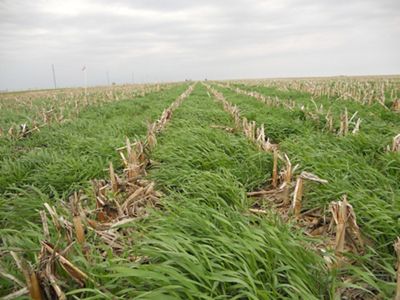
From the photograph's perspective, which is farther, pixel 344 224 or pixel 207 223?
pixel 207 223

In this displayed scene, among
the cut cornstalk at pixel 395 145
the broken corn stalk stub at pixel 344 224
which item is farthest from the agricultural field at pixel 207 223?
the cut cornstalk at pixel 395 145

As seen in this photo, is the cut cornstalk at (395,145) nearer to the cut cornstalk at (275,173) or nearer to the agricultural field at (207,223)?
the agricultural field at (207,223)

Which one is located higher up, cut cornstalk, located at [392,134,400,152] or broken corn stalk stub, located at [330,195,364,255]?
cut cornstalk, located at [392,134,400,152]

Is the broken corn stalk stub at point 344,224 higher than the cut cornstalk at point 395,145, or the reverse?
the cut cornstalk at point 395,145

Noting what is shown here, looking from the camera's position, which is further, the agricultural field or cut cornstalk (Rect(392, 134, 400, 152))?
cut cornstalk (Rect(392, 134, 400, 152))

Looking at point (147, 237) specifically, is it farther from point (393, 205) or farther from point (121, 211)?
point (393, 205)

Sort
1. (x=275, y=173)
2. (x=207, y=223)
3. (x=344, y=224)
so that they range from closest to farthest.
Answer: (x=344, y=224) → (x=207, y=223) → (x=275, y=173)

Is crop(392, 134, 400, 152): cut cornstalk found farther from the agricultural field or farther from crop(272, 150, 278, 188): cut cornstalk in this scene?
crop(272, 150, 278, 188): cut cornstalk

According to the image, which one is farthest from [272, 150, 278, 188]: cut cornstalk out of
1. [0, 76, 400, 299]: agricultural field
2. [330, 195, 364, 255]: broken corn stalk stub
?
[330, 195, 364, 255]: broken corn stalk stub

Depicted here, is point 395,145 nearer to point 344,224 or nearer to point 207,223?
point 344,224

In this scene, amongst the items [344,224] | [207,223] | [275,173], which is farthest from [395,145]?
[207,223]

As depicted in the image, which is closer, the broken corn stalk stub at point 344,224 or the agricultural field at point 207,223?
the agricultural field at point 207,223

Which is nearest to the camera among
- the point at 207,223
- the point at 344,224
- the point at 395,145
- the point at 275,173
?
the point at 344,224

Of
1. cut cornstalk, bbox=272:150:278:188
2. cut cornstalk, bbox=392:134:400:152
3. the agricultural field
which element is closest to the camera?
the agricultural field
